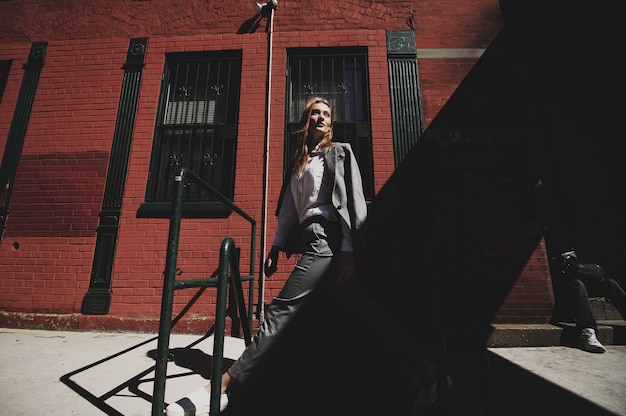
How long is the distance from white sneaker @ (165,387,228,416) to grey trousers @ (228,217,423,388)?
177 mm

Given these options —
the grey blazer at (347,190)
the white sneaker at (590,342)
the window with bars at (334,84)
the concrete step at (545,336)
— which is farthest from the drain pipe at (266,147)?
the white sneaker at (590,342)

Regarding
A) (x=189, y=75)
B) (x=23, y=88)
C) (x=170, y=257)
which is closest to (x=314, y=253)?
(x=170, y=257)

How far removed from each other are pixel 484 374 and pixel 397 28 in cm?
430

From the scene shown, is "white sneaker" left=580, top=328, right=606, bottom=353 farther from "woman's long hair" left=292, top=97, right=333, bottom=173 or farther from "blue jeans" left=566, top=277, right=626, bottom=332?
"woman's long hair" left=292, top=97, right=333, bottom=173

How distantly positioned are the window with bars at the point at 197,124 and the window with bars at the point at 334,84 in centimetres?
77

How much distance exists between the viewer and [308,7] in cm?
424

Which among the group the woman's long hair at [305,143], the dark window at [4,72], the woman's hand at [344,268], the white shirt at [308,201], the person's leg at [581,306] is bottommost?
the person's leg at [581,306]

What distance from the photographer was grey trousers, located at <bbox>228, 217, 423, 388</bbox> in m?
1.60

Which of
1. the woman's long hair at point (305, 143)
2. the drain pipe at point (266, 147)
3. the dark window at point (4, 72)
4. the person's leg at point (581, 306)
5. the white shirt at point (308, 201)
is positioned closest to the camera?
the white shirt at point (308, 201)

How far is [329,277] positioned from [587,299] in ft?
10.0

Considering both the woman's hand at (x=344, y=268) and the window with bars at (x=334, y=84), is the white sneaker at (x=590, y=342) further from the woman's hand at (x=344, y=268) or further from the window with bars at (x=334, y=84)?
the window with bars at (x=334, y=84)

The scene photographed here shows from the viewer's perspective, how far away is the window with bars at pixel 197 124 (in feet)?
12.6

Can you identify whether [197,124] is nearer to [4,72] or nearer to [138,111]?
[138,111]

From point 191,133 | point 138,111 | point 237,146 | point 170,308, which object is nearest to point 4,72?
point 138,111
